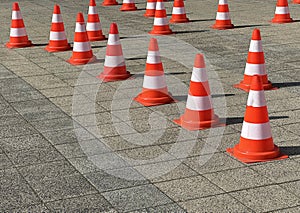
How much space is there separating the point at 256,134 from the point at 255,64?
2768 millimetres

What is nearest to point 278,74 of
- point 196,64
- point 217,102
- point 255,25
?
point 217,102

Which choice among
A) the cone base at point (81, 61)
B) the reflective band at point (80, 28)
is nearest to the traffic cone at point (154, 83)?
the cone base at point (81, 61)

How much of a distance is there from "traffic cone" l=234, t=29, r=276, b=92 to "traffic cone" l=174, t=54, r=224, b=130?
1.64m

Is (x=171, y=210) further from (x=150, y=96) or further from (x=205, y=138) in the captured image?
(x=150, y=96)

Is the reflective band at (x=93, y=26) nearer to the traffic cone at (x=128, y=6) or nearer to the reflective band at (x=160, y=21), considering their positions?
the reflective band at (x=160, y=21)

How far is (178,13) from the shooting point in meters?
15.9

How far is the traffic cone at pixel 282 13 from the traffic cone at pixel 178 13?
1993 mm

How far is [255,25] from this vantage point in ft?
49.8

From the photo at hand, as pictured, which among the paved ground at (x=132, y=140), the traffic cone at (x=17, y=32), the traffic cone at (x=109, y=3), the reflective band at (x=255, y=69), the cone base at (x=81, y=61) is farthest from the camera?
the traffic cone at (x=109, y=3)

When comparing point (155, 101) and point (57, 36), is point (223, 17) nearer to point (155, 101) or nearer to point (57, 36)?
point (57, 36)

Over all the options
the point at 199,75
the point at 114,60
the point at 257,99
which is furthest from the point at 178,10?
the point at 257,99

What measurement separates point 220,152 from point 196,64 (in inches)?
49.0

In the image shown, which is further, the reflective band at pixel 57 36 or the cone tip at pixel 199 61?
the reflective band at pixel 57 36

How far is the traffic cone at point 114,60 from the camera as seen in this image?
10.3 meters
